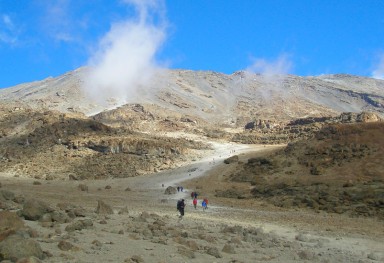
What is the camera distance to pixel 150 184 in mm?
46281

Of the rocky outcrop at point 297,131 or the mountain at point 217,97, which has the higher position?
the mountain at point 217,97

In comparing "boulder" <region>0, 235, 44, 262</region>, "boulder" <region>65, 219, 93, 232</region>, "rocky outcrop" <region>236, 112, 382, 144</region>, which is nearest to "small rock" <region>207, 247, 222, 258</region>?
"boulder" <region>65, 219, 93, 232</region>

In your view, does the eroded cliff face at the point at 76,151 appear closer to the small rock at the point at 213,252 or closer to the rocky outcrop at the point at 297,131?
the rocky outcrop at the point at 297,131

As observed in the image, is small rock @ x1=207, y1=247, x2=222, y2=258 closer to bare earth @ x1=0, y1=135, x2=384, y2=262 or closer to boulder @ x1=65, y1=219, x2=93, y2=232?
bare earth @ x1=0, y1=135, x2=384, y2=262

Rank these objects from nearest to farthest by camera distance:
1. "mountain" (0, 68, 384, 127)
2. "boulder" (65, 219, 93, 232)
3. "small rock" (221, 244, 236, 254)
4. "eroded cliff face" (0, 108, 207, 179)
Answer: "boulder" (65, 219, 93, 232) < "small rock" (221, 244, 236, 254) < "eroded cliff face" (0, 108, 207, 179) < "mountain" (0, 68, 384, 127)

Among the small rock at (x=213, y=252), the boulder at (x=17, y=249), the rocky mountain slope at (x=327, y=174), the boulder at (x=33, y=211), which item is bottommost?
the small rock at (x=213, y=252)

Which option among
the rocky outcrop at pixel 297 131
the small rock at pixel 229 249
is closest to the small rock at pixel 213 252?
the small rock at pixel 229 249

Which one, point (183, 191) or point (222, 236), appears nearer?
point (222, 236)

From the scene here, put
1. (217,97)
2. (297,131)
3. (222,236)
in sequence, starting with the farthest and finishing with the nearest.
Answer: (217,97)
(297,131)
(222,236)

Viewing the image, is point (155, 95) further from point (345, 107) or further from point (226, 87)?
point (345, 107)

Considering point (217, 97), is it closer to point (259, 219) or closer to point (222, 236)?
point (259, 219)

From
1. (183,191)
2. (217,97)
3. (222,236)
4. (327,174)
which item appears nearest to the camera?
(222,236)

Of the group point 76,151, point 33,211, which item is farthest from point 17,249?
point 76,151

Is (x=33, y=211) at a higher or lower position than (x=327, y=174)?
lower
